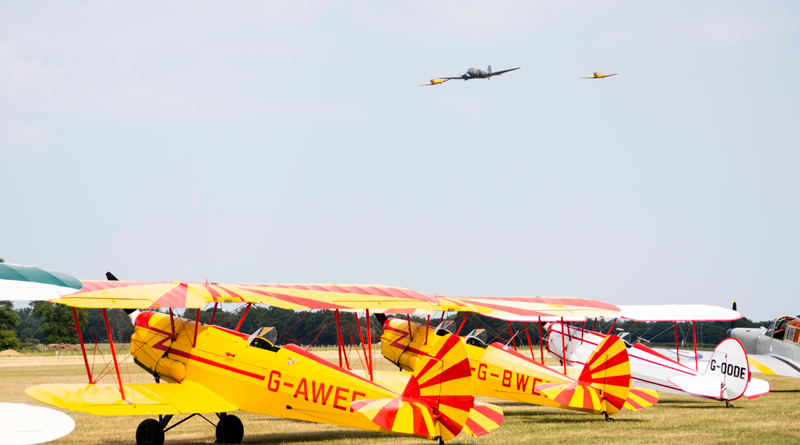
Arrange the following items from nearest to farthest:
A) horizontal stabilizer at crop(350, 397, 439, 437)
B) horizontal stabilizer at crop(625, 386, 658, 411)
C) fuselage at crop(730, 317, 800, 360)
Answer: horizontal stabilizer at crop(350, 397, 439, 437) → horizontal stabilizer at crop(625, 386, 658, 411) → fuselage at crop(730, 317, 800, 360)

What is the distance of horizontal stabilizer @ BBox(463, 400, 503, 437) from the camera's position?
866 centimetres

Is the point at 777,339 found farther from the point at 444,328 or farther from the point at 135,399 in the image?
the point at 135,399

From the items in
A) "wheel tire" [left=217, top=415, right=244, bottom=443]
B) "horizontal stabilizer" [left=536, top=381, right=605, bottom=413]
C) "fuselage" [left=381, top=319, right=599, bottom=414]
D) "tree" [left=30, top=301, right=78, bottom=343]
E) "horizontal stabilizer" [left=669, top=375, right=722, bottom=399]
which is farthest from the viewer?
"tree" [left=30, top=301, right=78, bottom=343]

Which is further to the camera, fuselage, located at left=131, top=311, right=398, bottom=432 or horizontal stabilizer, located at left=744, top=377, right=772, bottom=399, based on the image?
horizontal stabilizer, located at left=744, top=377, right=772, bottom=399

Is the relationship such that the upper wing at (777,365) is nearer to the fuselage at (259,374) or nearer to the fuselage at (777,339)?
the fuselage at (777,339)

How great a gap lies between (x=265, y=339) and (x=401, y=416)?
2.67 meters

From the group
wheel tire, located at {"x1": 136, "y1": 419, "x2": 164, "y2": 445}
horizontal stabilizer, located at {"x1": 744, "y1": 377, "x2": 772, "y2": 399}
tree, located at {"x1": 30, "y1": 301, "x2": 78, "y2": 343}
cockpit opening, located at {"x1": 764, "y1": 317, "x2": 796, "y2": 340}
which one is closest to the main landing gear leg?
wheel tire, located at {"x1": 136, "y1": 419, "x2": 164, "y2": 445}

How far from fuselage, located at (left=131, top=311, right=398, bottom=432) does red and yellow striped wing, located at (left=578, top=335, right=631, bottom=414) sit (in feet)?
14.5

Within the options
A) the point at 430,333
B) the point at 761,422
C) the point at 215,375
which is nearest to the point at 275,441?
the point at 215,375

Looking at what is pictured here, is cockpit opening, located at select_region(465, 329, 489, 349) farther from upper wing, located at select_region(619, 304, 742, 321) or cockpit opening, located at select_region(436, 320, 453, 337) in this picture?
upper wing, located at select_region(619, 304, 742, 321)

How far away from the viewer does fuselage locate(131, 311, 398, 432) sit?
30.8ft

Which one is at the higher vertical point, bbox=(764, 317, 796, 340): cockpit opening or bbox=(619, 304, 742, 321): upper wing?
bbox=(619, 304, 742, 321): upper wing

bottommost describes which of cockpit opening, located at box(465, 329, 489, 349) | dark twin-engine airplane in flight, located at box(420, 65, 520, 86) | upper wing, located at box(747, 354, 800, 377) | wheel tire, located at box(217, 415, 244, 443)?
upper wing, located at box(747, 354, 800, 377)

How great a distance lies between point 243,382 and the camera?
390 inches
